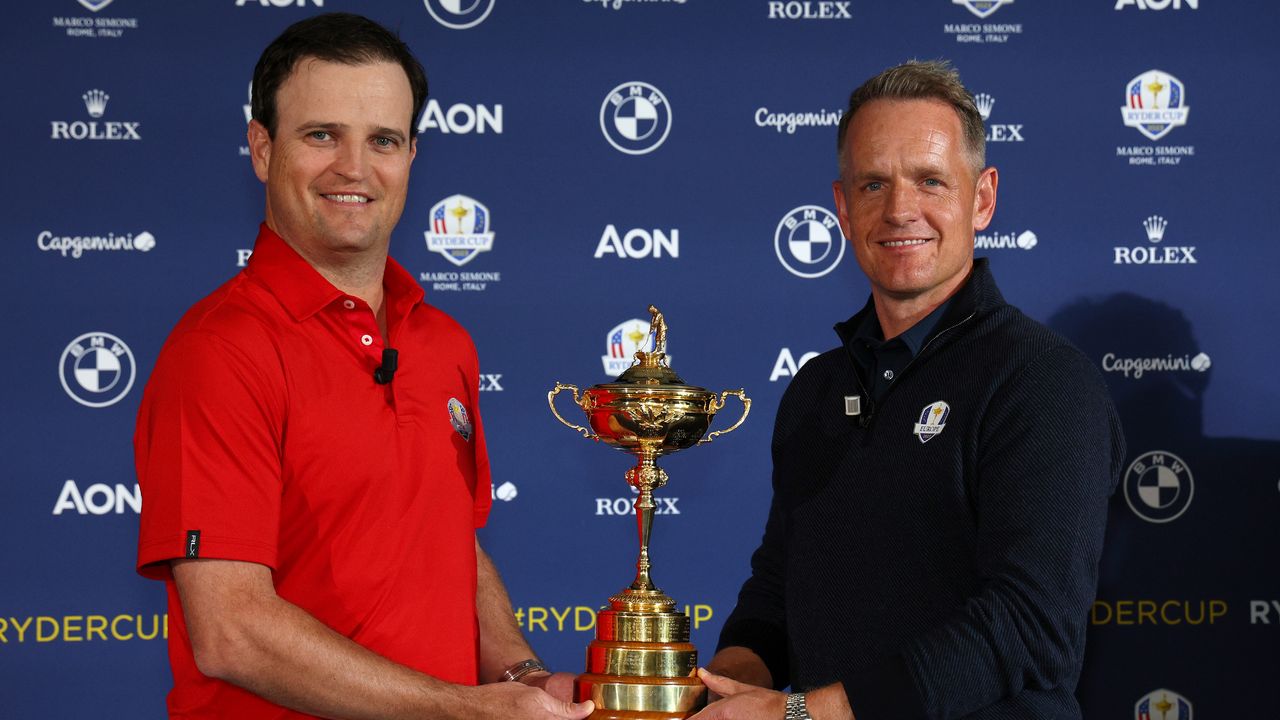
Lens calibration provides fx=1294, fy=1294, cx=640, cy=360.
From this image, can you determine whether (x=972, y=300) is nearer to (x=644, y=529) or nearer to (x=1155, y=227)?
(x=644, y=529)

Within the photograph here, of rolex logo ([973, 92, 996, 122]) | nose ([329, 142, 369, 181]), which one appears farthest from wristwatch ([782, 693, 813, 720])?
rolex logo ([973, 92, 996, 122])

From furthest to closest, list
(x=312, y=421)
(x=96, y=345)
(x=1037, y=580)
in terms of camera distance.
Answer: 1. (x=96, y=345)
2. (x=312, y=421)
3. (x=1037, y=580)

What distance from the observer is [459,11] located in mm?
3639

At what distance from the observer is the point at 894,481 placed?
2.01 m

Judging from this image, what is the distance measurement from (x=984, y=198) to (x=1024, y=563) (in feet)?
2.38

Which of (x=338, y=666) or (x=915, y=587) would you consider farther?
(x=915, y=587)

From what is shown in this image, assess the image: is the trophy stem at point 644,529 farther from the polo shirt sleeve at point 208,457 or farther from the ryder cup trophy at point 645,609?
the polo shirt sleeve at point 208,457

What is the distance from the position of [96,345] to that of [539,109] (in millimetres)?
1379

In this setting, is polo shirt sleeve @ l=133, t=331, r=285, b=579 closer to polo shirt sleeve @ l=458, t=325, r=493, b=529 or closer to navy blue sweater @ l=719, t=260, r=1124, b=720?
polo shirt sleeve @ l=458, t=325, r=493, b=529

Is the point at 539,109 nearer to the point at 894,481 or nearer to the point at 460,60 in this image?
the point at 460,60

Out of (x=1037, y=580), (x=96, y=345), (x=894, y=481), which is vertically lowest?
(x=1037, y=580)

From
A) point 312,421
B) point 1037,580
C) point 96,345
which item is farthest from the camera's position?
point 96,345

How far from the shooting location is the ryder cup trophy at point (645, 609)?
6.63 ft

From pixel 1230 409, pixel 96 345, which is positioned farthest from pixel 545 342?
pixel 1230 409
